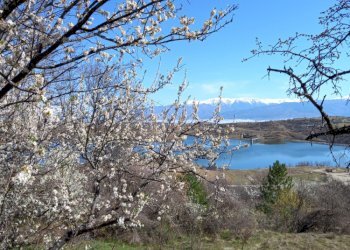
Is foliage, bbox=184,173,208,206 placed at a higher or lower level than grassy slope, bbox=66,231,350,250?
higher

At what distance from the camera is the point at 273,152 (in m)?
106

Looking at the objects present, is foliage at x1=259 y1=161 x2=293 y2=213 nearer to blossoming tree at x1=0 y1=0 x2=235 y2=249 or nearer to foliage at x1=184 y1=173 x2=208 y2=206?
foliage at x1=184 y1=173 x2=208 y2=206

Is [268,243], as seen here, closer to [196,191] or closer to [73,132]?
[196,191]

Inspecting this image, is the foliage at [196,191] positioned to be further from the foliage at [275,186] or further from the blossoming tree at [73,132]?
the blossoming tree at [73,132]

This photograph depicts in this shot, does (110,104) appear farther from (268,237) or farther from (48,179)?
(268,237)

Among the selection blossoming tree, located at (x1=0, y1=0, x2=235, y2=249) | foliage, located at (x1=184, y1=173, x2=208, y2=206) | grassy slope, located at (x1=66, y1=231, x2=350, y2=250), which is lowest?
grassy slope, located at (x1=66, y1=231, x2=350, y2=250)

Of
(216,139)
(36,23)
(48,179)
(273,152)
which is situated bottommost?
(273,152)

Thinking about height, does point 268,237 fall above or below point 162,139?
below

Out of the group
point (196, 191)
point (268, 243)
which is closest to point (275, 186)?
point (196, 191)

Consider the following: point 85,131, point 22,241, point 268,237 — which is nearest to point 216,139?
point 85,131

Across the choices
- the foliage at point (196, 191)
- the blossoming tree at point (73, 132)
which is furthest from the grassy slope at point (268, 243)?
the blossoming tree at point (73, 132)

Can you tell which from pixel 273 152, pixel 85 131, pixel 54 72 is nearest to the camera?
pixel 54 72

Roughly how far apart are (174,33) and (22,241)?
11.7ft

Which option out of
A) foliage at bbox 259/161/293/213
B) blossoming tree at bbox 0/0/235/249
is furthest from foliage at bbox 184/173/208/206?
blossoming tree at bbox 0/0/235/249
